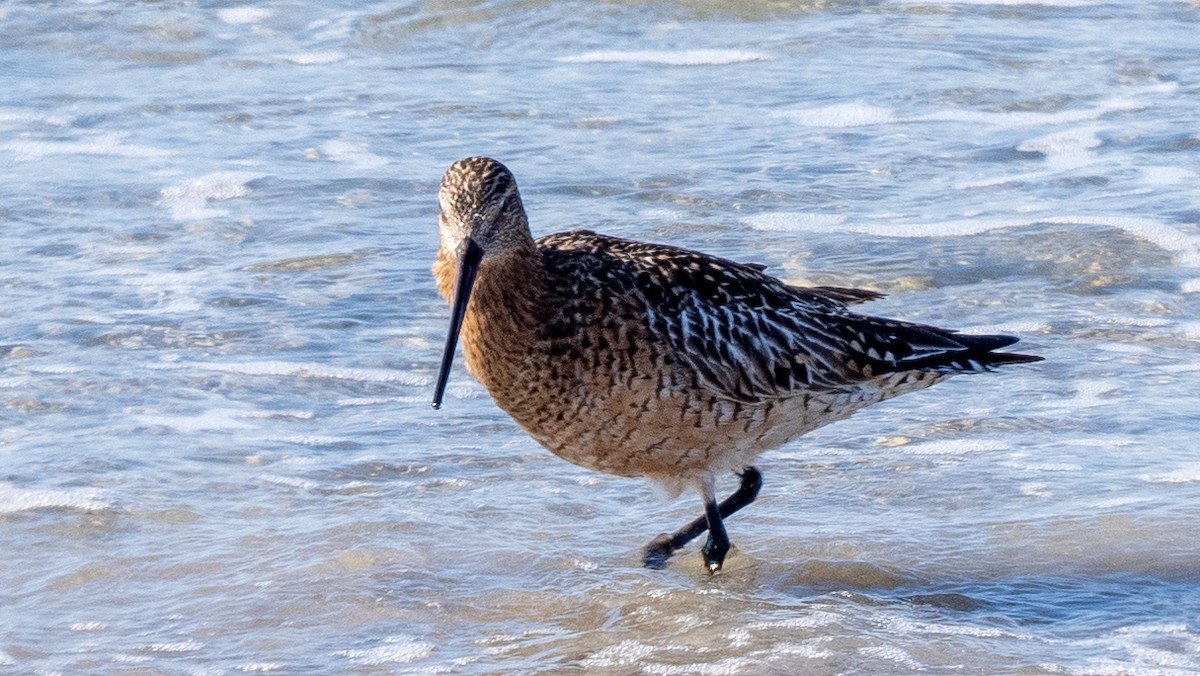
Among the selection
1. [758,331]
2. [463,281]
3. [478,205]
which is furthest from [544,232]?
[463,281]

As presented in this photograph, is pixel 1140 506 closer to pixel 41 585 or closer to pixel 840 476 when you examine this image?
pixel 840 476

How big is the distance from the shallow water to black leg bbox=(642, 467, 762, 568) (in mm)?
89

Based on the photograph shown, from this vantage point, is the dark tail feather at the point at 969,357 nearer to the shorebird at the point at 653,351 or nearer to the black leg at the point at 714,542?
the shorebird at the point at 653,351

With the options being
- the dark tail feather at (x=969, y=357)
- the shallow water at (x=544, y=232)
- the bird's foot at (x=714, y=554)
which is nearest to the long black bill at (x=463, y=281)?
the shallow water at (x=544, y=232)

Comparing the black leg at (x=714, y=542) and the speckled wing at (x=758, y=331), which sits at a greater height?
the speckled wing at (x=758, y=331)

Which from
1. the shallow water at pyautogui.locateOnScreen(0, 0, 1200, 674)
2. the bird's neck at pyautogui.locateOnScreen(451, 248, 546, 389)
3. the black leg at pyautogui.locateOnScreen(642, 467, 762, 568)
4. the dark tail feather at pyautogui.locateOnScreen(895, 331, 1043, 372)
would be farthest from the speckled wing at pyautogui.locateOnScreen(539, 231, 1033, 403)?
the shallow water at pyautogui.locateOnScreen(0, 0, 1200, 674)

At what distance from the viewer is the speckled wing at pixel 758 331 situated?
595cm

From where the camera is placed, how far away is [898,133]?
10.7 meters

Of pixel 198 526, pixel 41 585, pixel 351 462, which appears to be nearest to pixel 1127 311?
pixel 351 462

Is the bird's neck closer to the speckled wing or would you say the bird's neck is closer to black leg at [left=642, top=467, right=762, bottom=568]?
the speckled wing

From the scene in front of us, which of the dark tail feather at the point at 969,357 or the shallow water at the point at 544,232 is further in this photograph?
the dark tail feather at the point at 969,357

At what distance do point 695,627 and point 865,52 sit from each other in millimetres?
7529

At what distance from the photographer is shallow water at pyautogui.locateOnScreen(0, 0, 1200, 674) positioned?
566 cm

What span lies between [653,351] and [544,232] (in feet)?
11.1
